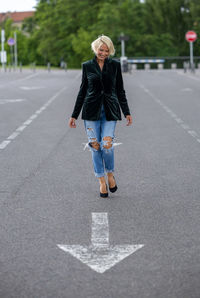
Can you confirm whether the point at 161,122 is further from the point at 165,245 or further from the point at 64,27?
the point at 64,27

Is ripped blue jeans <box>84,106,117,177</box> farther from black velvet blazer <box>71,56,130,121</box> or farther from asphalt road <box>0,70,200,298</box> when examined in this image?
asphalt road <box>0,70,200,298</box>

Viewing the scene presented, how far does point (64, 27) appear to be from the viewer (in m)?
93.8

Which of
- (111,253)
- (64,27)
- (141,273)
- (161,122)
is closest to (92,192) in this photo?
(111,253)

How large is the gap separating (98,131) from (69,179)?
4.05ft

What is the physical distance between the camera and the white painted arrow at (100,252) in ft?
15.1

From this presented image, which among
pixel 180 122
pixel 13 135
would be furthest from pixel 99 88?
pixel 180 122

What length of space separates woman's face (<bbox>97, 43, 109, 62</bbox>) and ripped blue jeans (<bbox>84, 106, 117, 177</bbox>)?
0.56 meters

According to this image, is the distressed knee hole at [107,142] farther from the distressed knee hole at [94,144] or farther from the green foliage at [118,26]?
the green foliage at [118,26]

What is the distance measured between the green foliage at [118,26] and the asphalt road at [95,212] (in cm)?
6550

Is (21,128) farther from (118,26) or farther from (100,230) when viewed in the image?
(118,26)

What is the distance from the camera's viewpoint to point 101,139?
7.04 metres

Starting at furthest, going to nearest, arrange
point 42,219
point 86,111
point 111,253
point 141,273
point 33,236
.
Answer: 1. point 86,111
2. point 42,219
3. point 33,236
4. point 111,253
5. point 141,273

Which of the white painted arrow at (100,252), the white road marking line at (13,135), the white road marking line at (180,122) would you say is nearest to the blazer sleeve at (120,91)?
the white painted arrow at (100,252)

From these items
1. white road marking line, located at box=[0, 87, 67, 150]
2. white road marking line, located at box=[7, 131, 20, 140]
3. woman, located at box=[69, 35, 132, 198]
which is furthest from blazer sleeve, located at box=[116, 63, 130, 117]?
white road marking line, located at box=[7, 131, 20, 140]
